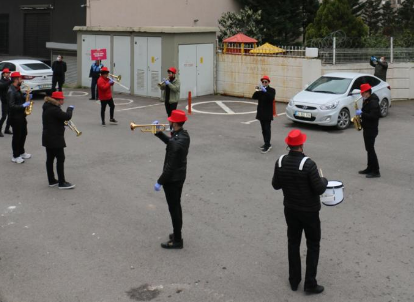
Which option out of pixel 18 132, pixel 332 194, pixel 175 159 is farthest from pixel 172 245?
pixel 18 132

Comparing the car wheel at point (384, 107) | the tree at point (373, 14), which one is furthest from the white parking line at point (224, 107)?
the tree at point (373, 14)

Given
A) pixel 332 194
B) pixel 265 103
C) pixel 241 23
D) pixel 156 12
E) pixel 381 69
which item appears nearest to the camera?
pixel 332 194

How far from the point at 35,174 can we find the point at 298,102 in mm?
8114

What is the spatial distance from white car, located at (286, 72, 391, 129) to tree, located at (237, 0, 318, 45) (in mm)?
16138

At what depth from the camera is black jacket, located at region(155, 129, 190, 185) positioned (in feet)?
23.4

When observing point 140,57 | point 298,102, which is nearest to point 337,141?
point 298,102

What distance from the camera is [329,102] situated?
1585 centimetres

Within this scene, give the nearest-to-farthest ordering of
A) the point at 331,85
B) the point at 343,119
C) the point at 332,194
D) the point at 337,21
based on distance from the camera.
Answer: the point at 332,194
the point at 343,119
the point at 331,85
the point at 337,21

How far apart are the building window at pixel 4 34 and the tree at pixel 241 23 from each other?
43.9 ft

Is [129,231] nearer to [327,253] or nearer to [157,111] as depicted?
[327,253]

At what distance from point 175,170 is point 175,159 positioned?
145mm

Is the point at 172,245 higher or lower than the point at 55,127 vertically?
lower

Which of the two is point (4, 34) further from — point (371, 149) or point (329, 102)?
point (371, 149)

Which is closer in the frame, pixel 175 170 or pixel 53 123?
pixel 175 170
